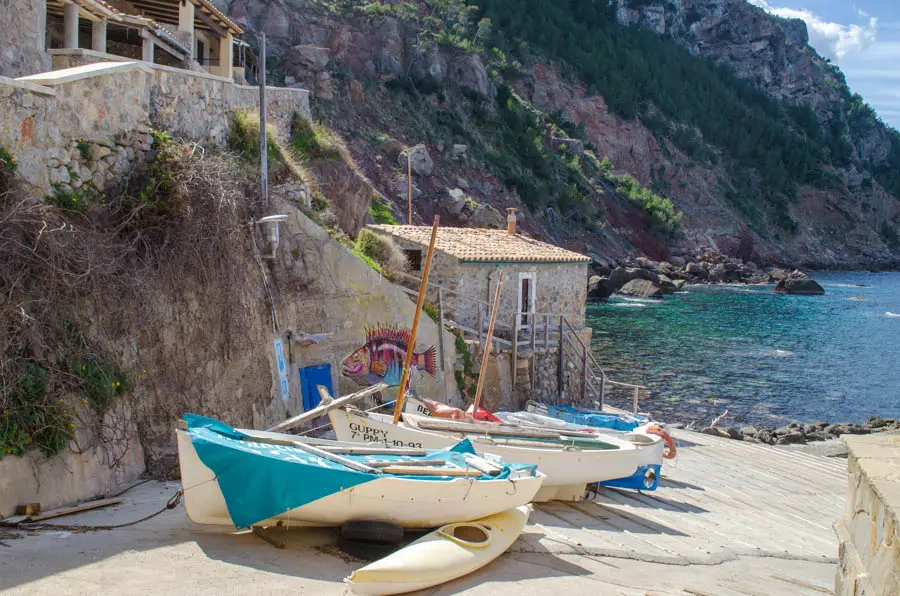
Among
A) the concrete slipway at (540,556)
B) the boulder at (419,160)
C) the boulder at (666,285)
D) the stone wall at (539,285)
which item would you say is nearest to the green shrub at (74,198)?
the concrete slipway at (540,556)

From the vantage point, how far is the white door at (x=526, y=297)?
21891 mm

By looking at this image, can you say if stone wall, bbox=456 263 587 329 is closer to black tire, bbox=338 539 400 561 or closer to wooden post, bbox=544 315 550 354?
wooden post, bbox=544 315 550 354

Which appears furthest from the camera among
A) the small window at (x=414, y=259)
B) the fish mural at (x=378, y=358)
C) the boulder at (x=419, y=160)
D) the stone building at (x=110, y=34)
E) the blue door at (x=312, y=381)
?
the boulder at (x=419, y=160)

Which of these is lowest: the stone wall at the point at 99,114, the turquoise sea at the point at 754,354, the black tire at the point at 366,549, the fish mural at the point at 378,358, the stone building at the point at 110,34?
the turquoise sea at the point at 754,354

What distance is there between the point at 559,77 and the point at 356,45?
32.1 metres

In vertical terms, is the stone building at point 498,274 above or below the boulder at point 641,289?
above

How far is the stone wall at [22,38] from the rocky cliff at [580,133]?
42.0m

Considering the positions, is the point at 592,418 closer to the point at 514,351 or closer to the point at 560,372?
the point at 514,351

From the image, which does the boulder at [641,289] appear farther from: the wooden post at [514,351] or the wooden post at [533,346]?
the wooden post at [514,351]

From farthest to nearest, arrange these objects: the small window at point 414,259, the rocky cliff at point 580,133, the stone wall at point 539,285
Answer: the rocky cliff at point 580,133, the small window at point 414,259, the stone wall at point 539,285

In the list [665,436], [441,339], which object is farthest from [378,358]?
[665,436]

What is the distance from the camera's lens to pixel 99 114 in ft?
40.4

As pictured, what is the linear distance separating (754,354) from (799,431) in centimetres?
1619

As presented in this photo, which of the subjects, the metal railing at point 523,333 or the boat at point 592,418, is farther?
the metal railing at point 523,333
